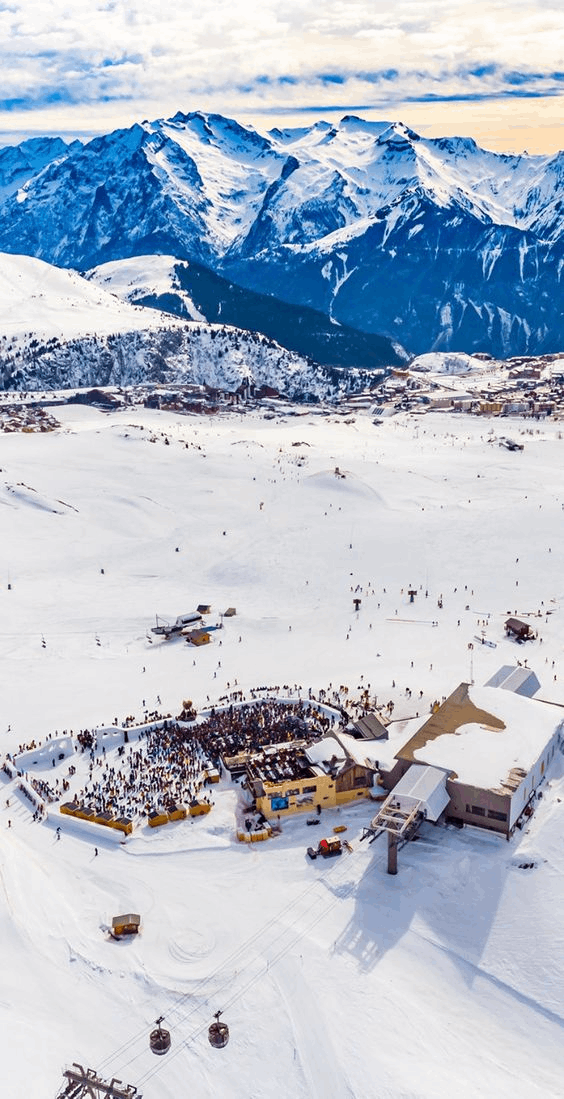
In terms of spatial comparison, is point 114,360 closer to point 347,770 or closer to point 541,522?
point 541,522

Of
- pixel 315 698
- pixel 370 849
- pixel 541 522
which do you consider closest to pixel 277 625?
pixel 315 698

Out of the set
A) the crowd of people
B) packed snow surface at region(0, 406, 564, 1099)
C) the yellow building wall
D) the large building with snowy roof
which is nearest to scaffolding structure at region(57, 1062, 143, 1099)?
packed snow surface at region(0, 406, 564, 1099)

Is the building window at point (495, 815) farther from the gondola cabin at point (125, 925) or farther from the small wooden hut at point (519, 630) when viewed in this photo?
the small wooden hut at point (519, 630)

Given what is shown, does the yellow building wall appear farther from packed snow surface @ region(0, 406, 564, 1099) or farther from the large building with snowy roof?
the large building with snowy roof

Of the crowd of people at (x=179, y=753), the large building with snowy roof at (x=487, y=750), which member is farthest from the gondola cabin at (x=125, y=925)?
the large building with snowy roof at (x=487, y=750)

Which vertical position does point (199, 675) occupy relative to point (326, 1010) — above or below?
below

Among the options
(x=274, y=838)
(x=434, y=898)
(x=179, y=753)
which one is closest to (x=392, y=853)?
(x=434, y=898)

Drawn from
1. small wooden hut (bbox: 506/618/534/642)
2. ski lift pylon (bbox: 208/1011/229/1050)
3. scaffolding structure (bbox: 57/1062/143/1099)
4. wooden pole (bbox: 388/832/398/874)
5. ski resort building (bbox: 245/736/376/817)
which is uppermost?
scaffolding structure (bbox: 57/1062/143/1099)
